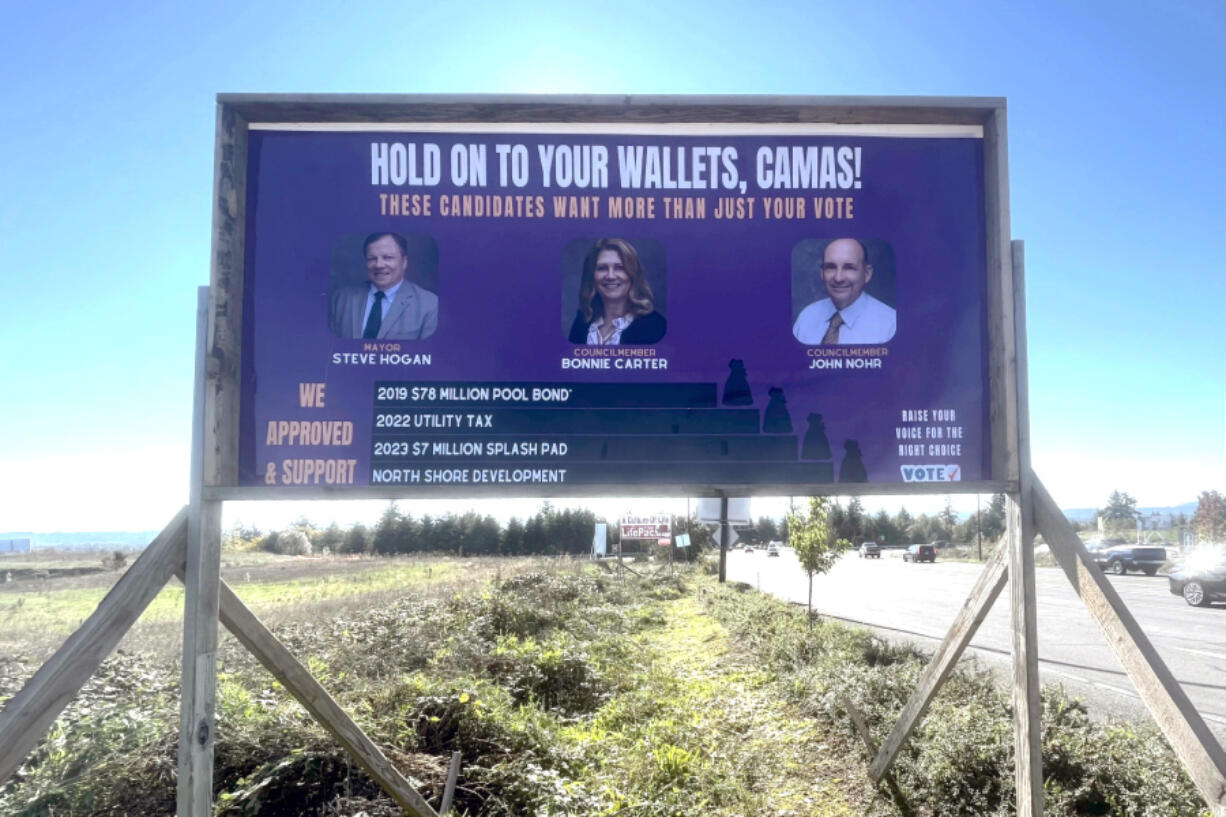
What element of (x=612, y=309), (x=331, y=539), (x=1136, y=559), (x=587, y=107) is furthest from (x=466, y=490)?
(x=331, y=539)

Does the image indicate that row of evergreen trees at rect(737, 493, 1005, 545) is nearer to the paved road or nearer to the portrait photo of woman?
the paved road

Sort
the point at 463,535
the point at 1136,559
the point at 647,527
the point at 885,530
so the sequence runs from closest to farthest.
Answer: the point at 1136,559 < the point at 647,527 < the point at 463,535 < the point at 885,530

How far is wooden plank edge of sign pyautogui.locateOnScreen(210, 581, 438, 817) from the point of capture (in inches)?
130

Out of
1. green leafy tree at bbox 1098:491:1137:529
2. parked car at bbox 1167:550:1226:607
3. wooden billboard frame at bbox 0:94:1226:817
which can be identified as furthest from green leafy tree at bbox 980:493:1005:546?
wooden billboard frame at bbox 0:94:1226:817

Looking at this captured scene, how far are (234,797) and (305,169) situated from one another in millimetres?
3450

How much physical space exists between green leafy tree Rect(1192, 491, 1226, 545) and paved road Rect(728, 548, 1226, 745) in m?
28.4

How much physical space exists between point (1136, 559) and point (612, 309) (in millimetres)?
34624

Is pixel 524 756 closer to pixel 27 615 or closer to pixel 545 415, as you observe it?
pixel 545 415

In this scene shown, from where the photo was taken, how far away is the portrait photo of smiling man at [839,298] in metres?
3.48

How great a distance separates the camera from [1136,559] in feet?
97.7

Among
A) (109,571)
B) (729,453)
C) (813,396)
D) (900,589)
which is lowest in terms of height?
(900,589)

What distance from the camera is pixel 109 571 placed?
16734 mm

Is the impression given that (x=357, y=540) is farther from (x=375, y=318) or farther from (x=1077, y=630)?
(x=375, y=318)

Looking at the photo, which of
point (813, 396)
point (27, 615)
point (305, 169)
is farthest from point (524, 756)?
point (27, 615)
